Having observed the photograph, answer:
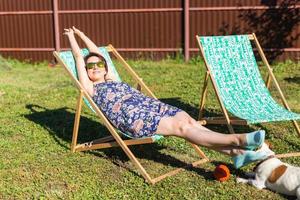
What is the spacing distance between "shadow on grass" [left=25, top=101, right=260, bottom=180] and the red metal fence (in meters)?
4.15

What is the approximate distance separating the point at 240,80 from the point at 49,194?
2.66 metres

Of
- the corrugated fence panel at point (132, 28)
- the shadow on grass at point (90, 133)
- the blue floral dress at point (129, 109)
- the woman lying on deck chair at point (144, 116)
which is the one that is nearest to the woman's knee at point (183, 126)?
the woman lying on deck chair at point (144, 116)

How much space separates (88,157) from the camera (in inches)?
192

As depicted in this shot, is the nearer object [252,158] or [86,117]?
[252,158]

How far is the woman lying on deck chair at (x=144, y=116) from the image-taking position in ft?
12.8

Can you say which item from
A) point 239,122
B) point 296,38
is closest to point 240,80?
point 239,122

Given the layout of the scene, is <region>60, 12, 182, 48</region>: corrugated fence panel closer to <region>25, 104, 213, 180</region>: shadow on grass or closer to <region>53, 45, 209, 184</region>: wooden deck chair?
<region>25, 104, 213, 180</region>: shadow on grass

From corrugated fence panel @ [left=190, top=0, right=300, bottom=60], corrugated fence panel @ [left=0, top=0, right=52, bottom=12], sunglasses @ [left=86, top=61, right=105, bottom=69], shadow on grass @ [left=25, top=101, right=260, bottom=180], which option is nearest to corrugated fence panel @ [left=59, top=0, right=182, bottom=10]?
corrugated fence panel @ [left=0, top=0, right=52, bottom=12]

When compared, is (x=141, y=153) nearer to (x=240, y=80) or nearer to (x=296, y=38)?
(x=240, y=80)

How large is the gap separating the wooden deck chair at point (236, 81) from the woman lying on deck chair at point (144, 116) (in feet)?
2.74

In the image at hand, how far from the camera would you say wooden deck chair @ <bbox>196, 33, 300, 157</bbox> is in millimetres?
5133

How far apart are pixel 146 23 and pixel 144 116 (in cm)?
713

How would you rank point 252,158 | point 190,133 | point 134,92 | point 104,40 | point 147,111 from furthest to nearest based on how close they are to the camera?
Answer: point 104,40 → point 134,92 → point 147,111 → point 190,133 → point 252,158

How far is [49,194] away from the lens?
4016mm
